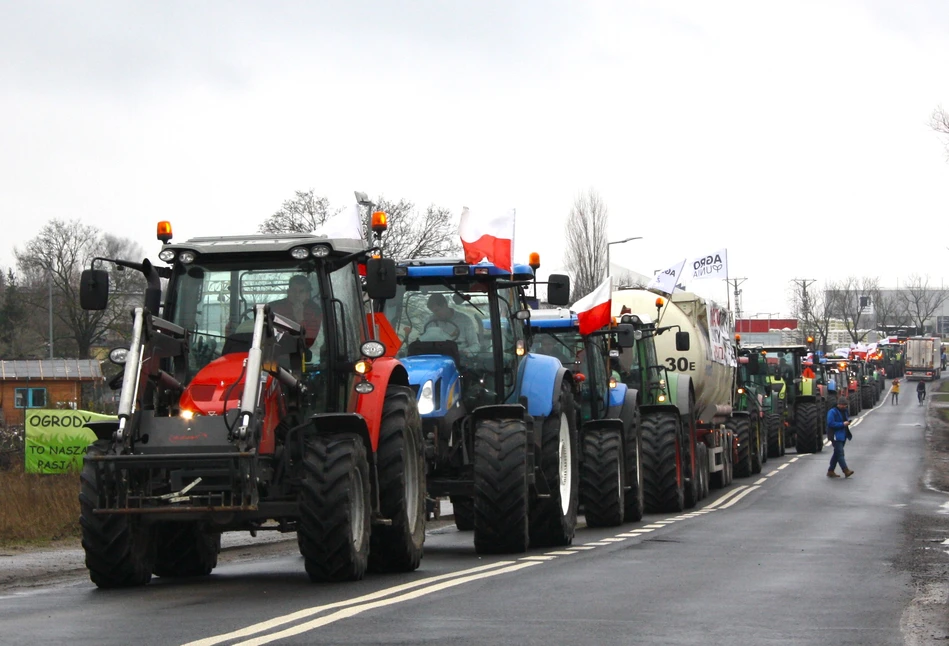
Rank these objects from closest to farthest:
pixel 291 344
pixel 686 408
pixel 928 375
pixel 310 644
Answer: pixel 310 644 < pixel 291 344 < pixel 686 408 < pixel 928 375

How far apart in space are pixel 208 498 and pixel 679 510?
12971 mm

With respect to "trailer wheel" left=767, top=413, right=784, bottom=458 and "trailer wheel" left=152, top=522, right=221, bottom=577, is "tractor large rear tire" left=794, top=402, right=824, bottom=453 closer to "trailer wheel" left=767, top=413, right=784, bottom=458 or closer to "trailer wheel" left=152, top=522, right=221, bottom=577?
"trailer wheel" left=767, top=413, right=784, bottom=458

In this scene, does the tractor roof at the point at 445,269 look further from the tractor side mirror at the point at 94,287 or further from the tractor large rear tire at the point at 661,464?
the tractor large rear tire at the point at 661,464

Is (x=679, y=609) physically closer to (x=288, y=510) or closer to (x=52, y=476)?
(x=288, y=510)

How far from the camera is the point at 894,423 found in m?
64.1

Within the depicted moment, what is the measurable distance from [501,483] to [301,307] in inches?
128

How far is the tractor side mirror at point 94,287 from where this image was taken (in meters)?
11.0

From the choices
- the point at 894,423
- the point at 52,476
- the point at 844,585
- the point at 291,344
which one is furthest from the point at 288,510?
the point at 894,423

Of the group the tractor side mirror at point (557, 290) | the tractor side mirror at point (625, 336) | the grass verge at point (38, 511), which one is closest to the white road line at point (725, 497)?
the tractor side mirror at point (625, 336)

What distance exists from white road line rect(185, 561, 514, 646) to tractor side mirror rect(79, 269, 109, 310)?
2.98 metres

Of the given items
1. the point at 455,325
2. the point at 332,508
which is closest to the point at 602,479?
the point at 455,325

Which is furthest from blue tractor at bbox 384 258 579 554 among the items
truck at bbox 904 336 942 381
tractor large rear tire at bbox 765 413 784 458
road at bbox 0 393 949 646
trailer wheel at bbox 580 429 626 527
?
truck at bbox 904 336 942 381

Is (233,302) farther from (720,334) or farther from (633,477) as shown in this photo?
(720,334)

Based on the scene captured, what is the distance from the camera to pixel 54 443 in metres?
27.6
